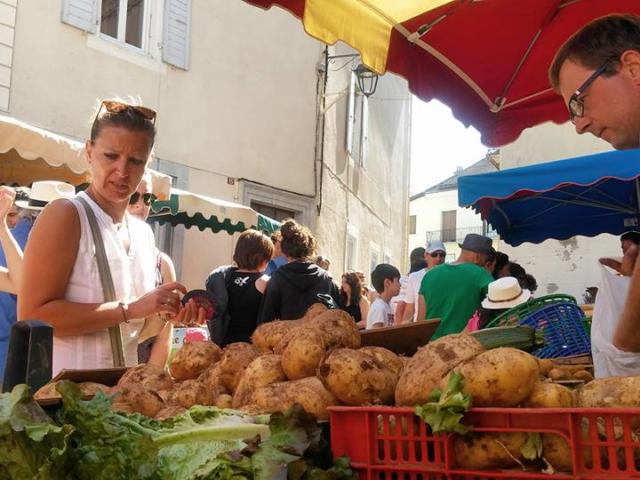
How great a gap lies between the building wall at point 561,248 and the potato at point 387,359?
14480mm

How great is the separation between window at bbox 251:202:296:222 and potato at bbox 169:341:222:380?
10648 millimetres

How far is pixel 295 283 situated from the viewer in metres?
5.54

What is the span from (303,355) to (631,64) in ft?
4.59

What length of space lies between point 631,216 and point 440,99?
405cm

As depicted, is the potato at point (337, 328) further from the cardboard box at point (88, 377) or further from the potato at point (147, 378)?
the cardboard box at point (88, 377)

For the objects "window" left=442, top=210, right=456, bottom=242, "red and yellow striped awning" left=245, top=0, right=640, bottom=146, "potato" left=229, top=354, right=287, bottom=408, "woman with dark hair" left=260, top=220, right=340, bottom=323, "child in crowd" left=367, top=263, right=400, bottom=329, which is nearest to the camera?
"potato" left=229, top=354, right=287, bottom=408

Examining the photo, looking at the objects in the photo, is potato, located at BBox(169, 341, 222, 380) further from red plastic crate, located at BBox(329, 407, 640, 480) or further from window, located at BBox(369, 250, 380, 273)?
Answer: window, located at BBox(369, 250, 380, 273)

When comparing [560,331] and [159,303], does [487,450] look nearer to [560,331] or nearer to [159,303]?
[159,303]

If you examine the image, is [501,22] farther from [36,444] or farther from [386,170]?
[386,170]

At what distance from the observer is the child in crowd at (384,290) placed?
8.62 m

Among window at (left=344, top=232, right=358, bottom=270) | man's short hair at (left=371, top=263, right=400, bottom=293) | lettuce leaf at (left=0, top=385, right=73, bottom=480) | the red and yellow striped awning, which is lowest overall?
lettuce leaf at (left=0, top=385, right=73, bottom=480)

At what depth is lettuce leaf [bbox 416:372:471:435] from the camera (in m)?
1.36

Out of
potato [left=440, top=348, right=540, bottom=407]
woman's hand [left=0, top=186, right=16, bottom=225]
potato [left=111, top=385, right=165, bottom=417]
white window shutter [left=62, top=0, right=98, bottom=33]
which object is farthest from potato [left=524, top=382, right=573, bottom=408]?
white window shutter [left=62, top=0, right=98, bottom=33]

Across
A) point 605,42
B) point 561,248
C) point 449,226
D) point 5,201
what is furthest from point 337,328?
point 449,226
